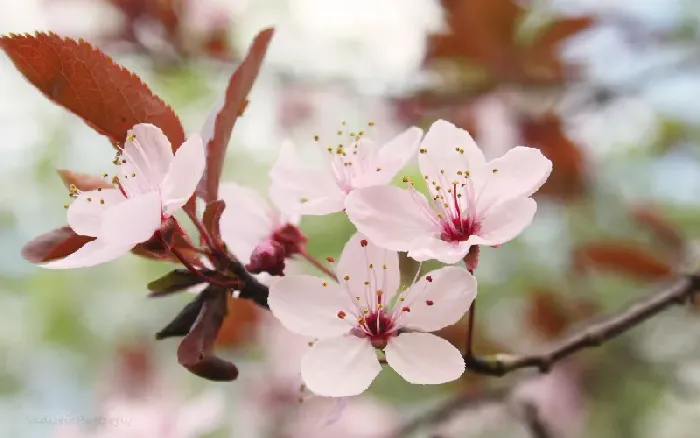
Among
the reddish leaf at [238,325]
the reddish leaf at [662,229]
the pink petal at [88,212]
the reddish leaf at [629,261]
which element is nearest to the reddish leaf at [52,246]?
the pink petal at [88,212]

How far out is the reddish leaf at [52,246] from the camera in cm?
47

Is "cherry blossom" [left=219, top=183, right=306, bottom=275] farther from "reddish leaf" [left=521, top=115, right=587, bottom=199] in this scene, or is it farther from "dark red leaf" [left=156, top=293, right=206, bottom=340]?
"reddish leaf" [left=521, top=115, right=587, bottom=199]

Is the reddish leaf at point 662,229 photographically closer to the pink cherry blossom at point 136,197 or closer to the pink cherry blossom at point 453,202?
the pink cherry blossom at point 453,202

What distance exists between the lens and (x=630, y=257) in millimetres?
1047

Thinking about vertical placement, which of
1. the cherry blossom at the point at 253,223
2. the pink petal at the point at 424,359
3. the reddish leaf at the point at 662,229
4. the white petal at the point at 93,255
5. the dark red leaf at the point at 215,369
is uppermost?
the white petal at the point at 93,255

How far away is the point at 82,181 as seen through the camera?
525 mm

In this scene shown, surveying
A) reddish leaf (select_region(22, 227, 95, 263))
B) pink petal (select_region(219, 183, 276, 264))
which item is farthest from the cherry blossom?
reddish leaf (select_region(22, 227, 95, 263))

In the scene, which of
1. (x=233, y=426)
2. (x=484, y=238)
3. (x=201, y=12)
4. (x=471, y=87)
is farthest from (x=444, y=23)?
(x=233, y=426)

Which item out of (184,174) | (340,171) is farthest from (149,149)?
(340,171)

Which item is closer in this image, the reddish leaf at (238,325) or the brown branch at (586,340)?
the brown branch at (586,340)

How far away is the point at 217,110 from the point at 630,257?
773mm

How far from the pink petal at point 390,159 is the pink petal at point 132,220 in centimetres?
16

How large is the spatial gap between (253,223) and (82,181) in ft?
0.45

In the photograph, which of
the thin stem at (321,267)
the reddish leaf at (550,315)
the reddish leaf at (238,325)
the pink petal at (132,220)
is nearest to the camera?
the pink petal at (132,220)
